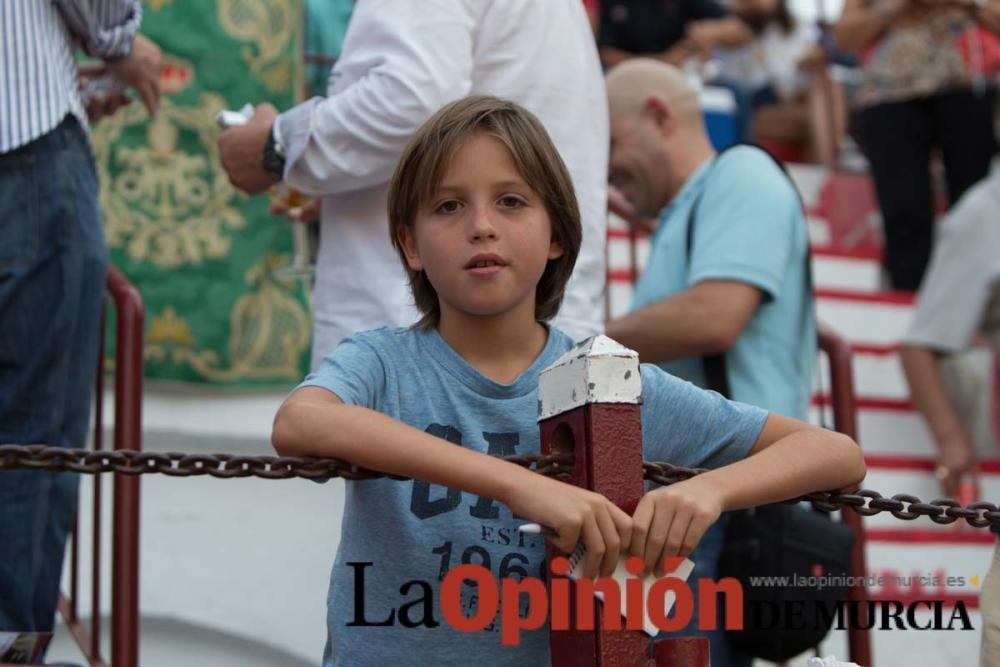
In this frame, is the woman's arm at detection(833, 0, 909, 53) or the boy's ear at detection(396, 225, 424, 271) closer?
the boy's ear at detection(396, 225, 424, 271)

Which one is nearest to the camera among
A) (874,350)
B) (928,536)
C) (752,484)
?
(752,484)

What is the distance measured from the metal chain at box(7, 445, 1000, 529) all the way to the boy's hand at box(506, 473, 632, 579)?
6 cm

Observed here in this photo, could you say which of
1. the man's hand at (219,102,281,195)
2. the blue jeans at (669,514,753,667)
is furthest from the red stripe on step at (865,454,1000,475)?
the man's hand at (219,102,281,195)

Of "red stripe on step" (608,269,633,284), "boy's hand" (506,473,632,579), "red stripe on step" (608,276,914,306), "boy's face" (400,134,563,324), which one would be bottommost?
"boy's hand" (506,473,632,579)

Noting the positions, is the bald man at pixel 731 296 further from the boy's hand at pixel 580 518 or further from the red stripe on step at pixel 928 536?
the red stripe on step at pixel 928 536

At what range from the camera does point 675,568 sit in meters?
1.98

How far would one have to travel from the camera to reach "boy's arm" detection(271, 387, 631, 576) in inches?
74.5

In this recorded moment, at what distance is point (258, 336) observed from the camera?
16.9 ft

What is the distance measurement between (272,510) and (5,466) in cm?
293

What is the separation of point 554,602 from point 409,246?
705mm

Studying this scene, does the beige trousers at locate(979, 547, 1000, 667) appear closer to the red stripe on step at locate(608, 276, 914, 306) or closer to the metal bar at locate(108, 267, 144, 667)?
the metal bar at locate(108, 267, 144, 667)

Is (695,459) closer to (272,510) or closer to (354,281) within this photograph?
(354,281)

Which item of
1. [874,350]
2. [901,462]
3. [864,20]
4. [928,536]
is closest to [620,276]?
[874,350]

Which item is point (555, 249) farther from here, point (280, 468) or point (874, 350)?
point (874, 350)
